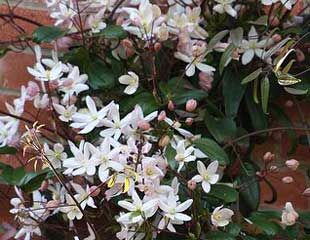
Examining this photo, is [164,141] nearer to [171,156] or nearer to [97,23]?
[171,156]

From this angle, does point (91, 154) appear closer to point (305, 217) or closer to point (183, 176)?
point (183, 176)

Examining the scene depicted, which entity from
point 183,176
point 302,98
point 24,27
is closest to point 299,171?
point 302,98

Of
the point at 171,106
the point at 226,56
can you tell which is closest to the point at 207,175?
the point at 171,106

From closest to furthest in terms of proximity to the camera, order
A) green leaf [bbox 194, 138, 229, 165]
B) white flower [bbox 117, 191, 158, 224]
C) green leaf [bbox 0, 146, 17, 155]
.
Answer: white flower [bbox 117, 191, 158, 224] → green leaf [bbox 194, 138, 229, 165] → green leaf [bbox 0, 146, 17, 155]

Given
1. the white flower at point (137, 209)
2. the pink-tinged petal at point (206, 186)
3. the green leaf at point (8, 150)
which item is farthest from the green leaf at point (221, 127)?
the green leaf at point (8, 150)

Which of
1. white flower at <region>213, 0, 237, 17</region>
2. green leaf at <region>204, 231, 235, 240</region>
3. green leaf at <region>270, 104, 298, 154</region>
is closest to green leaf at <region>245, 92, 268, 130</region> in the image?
green leaf at <region>270, 104, 298, 154</region>

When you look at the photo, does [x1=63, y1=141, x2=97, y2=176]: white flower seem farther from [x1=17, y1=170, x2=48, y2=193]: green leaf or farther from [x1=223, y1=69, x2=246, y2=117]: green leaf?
[x1=223, y1=69, x2=246, y2=117]: green leaf
